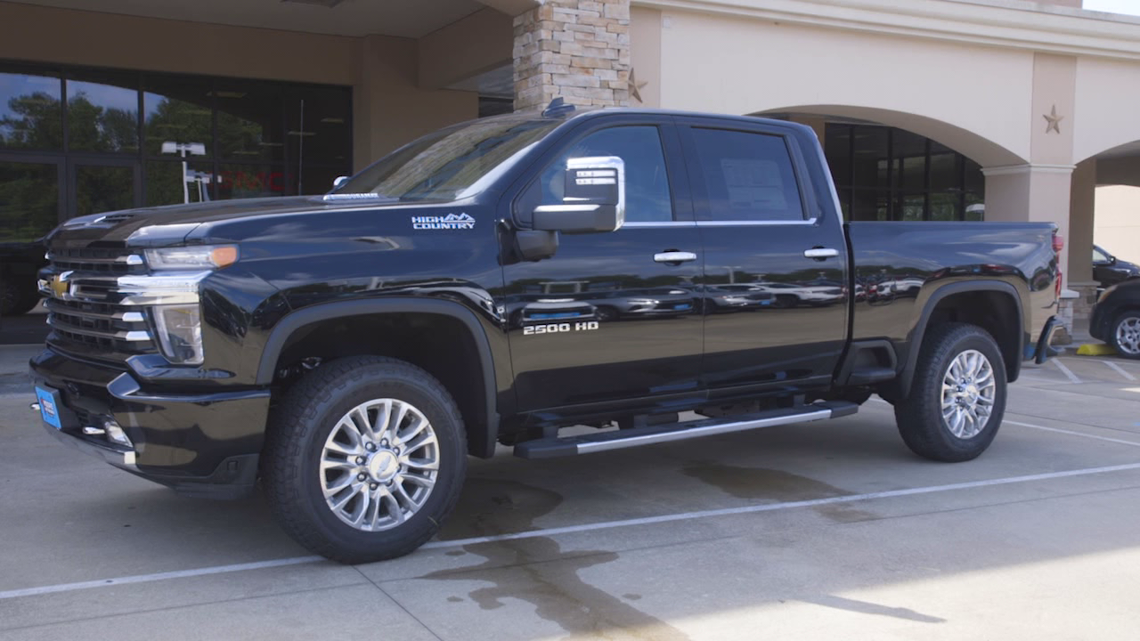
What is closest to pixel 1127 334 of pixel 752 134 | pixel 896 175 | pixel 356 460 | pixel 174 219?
pixel 896 175

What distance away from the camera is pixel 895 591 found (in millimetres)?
4457

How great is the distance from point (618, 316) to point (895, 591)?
5.94ft

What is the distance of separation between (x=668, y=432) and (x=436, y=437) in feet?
4.26

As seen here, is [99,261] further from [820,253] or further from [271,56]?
[271,56]

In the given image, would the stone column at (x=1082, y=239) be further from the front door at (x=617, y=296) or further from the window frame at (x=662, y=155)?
the front door at (x=617, y=296)

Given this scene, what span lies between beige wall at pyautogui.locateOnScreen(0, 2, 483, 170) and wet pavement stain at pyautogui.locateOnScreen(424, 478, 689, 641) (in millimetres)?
9063

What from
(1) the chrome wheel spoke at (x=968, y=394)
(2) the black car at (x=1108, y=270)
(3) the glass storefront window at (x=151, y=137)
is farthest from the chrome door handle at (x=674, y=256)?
(2) the black car at (x=1108, y=270)

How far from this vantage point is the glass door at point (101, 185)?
14.6m

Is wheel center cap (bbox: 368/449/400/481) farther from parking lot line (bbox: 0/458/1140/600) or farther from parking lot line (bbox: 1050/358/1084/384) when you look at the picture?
parking lot line (bbox: 1050/358/1084/384)

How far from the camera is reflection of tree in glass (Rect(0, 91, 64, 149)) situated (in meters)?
14.2

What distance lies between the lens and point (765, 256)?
5867 mm

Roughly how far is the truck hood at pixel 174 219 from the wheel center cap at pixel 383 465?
1.09 metres

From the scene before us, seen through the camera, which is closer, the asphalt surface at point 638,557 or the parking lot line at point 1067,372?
the asphalt surface at point 638,557

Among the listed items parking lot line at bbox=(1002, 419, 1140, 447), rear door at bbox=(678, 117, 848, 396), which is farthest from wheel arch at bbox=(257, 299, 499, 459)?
parking lot line at bbox=(1002, 419, 1140, 447)
